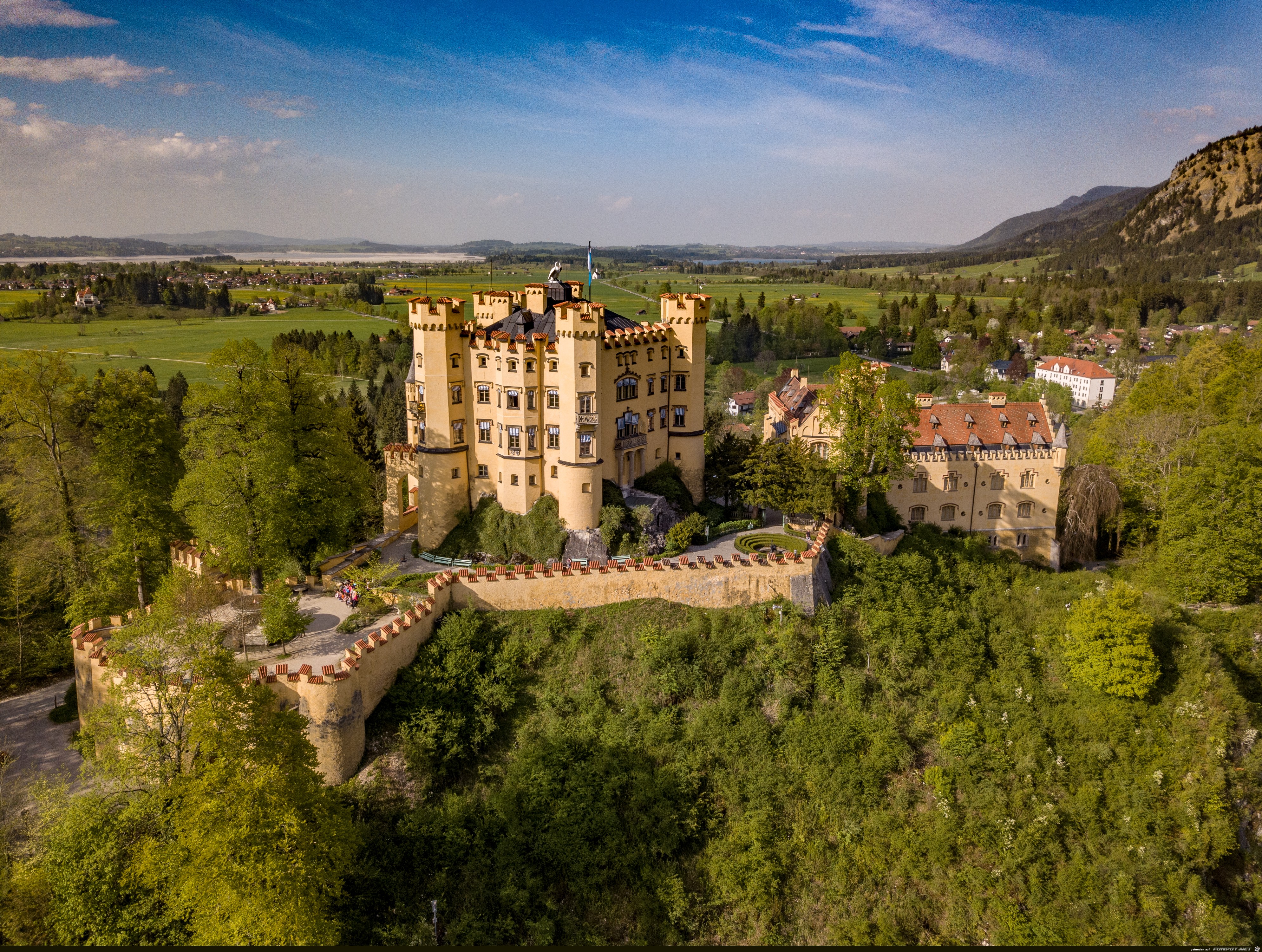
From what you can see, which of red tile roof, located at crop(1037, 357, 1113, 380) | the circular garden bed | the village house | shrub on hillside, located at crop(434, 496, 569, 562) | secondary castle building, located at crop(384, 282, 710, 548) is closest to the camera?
the circular garden bed

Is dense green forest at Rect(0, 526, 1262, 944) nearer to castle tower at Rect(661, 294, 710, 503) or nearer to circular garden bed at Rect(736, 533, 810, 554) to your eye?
circular garden bed at Rect(736, 533, 810, 554)

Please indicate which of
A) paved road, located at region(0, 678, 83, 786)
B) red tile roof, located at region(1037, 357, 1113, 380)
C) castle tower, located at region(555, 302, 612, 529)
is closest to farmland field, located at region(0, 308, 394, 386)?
paved road, located at region(0, 678, 83, 786)

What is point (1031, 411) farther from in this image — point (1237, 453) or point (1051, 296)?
point (1051, 296)

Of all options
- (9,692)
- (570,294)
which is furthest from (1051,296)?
(9,692)

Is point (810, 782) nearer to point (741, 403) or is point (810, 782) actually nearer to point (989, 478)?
point (989, 478)

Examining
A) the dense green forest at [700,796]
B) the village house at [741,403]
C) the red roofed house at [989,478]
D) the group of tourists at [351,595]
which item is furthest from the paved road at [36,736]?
the village house at [741,403]

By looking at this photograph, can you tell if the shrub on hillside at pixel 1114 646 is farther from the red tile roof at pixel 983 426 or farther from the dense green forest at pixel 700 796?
the red tile roof at pixel 983 426

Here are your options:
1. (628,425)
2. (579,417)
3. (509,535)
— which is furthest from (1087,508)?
(509,535)
